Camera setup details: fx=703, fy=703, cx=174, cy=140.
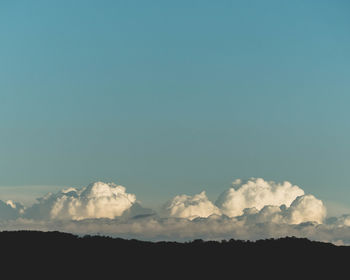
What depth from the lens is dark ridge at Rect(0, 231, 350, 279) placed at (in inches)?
4289

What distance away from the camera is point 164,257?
377ft

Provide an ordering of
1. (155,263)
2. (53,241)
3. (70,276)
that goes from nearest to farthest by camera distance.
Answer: (70,276) → (155,263) → (53,241)

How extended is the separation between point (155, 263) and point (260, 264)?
56.4 ft

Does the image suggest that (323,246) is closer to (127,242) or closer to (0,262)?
(127,242)

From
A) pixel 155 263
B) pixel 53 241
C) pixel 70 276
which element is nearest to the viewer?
pixel 70 276

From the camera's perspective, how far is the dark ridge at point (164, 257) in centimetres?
10894

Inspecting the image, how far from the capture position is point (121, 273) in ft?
353

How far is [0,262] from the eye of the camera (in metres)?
110

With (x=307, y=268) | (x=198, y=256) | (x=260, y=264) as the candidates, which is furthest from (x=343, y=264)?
(x=198, y=256)

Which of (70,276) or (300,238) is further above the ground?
(300,238)

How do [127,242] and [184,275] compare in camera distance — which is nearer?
[184,275]

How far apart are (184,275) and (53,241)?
25306 mm

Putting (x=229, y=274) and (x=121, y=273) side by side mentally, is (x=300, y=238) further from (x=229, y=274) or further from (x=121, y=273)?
(x=121, y=273)

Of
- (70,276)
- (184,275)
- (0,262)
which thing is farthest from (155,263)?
(0,262)
